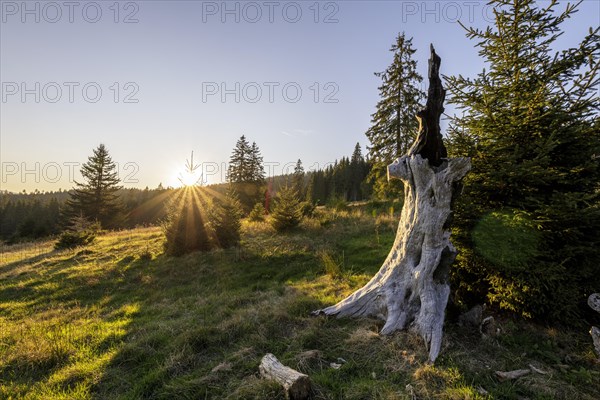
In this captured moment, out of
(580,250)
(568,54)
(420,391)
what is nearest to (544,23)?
(568,54)

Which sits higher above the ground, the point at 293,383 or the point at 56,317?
the point at 293,383

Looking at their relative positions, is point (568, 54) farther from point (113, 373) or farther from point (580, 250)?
point (113, 373)

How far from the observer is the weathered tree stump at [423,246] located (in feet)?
16.4

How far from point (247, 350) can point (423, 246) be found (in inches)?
145

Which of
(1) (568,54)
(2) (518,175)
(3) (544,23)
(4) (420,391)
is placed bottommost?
(4) (420,391)

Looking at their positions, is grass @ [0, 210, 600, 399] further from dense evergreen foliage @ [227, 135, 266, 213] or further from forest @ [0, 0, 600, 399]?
dense evergreen foliage @ [227, 135, 266, 213]

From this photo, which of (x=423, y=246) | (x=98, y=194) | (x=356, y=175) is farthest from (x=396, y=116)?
(x=356, y=175)

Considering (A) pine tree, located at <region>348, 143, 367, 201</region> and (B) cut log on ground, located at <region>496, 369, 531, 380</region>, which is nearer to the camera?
(B) cut log on ground, located at <region>496, 369, 531, 380</region>

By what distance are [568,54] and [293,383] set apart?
24.6 ft

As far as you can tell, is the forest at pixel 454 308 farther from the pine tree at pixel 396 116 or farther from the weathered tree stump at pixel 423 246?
the pine tree at pixel 396 116

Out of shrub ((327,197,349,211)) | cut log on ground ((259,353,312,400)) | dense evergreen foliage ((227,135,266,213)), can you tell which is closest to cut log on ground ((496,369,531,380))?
cut log on ground ((259,353,312,400))

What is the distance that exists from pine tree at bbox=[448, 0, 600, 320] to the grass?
0.88 m

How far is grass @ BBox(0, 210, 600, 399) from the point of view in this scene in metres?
3.71

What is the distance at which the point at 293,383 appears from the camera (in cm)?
345
